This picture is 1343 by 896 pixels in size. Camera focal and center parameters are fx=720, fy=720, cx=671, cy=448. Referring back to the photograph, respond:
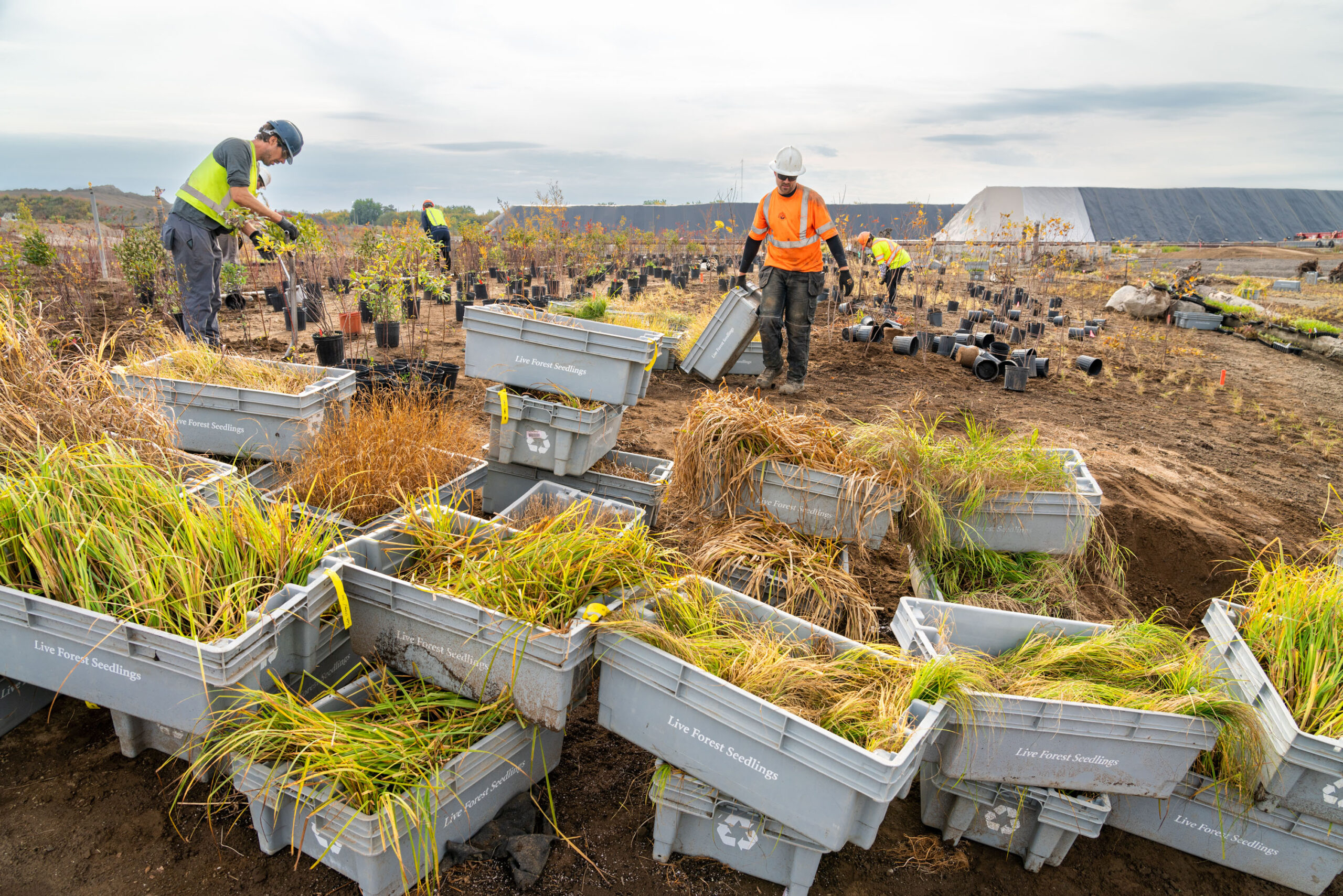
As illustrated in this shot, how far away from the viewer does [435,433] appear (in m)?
3.76

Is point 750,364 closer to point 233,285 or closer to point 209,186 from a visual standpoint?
point 209,186

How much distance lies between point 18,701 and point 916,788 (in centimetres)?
324

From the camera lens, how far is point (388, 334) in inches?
315

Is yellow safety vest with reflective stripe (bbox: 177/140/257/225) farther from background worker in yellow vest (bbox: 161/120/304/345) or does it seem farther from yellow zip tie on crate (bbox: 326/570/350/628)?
yellow zip tie on crate (bbox: 326/570/350/628)

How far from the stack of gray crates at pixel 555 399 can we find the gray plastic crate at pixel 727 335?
2893 millimetres

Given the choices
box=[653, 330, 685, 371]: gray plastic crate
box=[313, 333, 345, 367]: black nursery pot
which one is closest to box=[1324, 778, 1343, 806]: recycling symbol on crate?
box=[653, 330, 685, 371]: gray plastic crate

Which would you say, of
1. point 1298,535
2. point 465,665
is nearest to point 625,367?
point 465,665

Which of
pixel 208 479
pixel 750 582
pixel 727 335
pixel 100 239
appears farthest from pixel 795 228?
pixel 100 239

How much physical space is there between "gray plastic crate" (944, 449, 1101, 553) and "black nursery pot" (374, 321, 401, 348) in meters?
6.52

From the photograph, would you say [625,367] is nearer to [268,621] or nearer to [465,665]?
[465,665]

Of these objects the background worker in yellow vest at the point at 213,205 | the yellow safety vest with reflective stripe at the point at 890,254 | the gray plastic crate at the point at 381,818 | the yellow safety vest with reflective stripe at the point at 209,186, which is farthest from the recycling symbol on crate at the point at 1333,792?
the yellow safety vest with reflective stripe at the point at 890,254

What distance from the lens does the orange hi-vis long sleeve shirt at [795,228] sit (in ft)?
21.1

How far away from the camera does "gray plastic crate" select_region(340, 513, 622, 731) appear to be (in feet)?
6.75

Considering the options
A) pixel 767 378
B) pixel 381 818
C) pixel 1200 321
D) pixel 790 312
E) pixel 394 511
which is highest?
pixel 1200 321
